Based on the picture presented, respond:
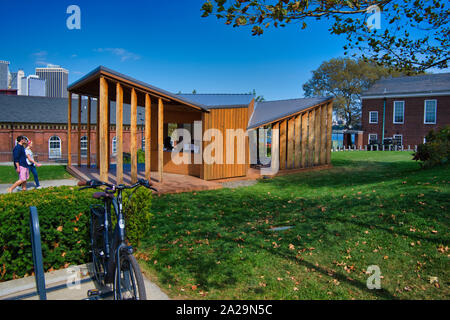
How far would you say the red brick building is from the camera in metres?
38.1

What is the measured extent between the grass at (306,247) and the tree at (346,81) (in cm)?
4908

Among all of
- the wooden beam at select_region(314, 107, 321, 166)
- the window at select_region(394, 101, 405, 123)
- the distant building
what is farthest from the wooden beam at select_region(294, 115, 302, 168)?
the distant building

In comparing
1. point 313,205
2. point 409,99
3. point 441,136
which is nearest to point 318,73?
point 409,99

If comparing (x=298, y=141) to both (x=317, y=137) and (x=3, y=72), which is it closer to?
(x=317, y=137)

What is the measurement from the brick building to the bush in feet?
92.7

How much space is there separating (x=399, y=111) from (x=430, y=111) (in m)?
3.17

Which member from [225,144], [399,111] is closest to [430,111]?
[399,111]

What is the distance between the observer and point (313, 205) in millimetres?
9289

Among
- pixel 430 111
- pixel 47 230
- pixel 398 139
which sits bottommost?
pixel 47 230

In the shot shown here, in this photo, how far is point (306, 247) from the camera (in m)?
5.85

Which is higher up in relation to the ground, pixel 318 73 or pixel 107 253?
pixel 318 73

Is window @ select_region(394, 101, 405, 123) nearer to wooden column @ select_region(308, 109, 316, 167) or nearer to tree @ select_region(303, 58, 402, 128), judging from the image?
tree @ select_region(303, 58, 402, 128)

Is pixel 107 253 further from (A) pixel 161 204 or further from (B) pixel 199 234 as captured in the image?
(A) pixel 161 204
